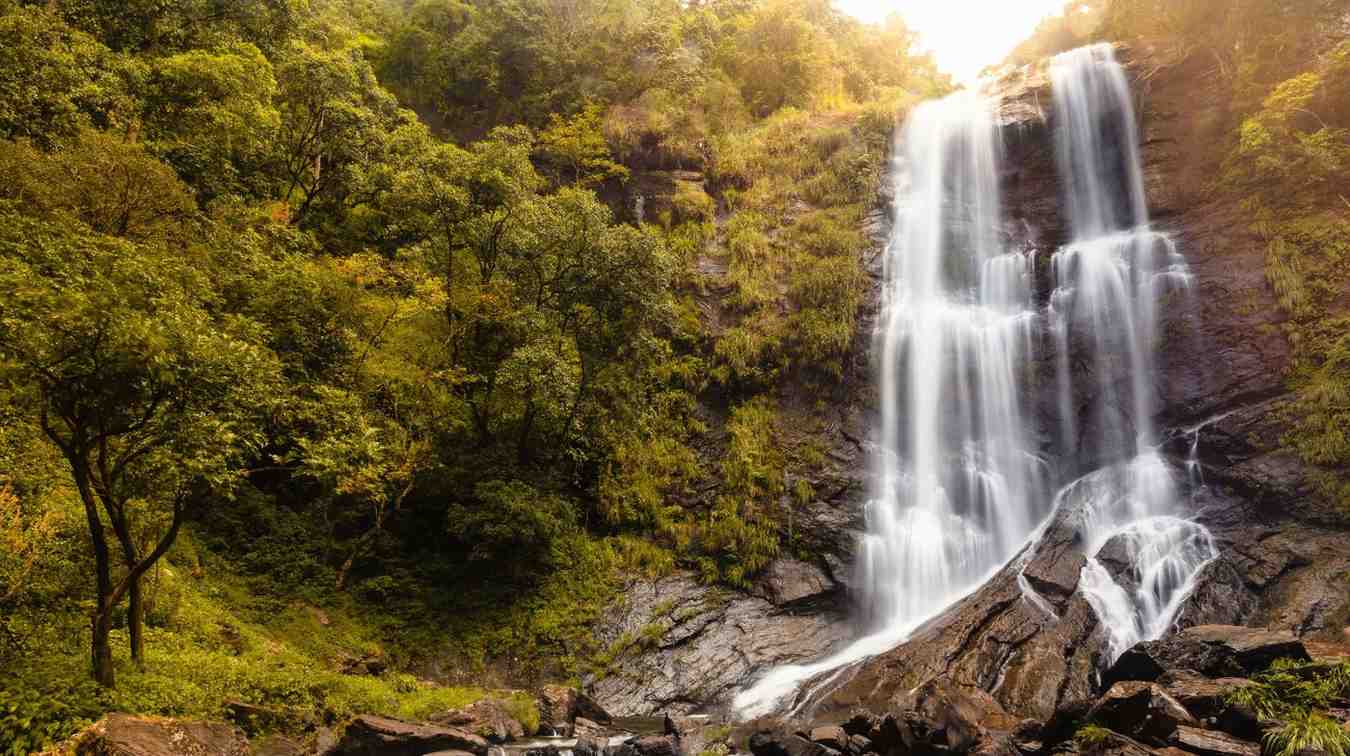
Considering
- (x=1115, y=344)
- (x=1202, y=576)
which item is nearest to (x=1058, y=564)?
(x=1202, y=576)

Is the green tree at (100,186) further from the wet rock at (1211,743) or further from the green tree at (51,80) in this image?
the wet rock at (1211,743)

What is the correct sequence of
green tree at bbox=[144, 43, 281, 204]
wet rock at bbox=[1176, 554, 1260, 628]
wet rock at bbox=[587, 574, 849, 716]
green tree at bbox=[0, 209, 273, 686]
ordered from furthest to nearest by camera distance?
green tree at bbox=[144, 43, 281, 204], wet rock at bbox=[587, 574, 849, 716], wet rock at bbox=[1176, 554, 1260, 628], green tree at bbox=[0, 209, 273, 686]

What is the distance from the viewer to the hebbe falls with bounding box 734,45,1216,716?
15602 mm

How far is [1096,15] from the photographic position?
34.3 meters

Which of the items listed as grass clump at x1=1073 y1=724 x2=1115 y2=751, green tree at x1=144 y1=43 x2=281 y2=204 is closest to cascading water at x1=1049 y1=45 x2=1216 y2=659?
grass clump at x1=1073 y1=724 x2=1115 y2=751

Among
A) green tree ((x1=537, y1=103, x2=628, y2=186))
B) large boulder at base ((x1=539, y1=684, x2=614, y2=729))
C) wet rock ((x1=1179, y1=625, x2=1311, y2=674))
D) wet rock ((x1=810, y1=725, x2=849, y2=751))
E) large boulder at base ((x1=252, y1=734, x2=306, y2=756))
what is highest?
green tree ((x1=537, y1=103, x2=628, y2=186))

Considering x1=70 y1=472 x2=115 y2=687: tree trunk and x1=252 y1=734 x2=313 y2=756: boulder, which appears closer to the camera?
x1=70 y1=472 x2=115 y2=687: tree trunk

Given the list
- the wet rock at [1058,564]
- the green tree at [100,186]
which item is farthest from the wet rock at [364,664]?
the wet rock at [1058,564]

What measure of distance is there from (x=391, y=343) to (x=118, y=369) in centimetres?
1087

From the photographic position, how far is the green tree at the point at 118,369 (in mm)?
6648

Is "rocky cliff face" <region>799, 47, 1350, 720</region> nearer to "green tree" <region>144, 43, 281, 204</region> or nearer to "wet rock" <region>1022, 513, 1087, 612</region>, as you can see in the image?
"wet rock" <region>1022, 513, 1087, 612</region>

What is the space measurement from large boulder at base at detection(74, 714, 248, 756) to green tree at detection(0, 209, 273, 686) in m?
1.09

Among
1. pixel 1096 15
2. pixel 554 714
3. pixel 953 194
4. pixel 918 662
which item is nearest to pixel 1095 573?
pixel 918 662

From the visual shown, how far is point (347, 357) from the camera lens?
16.0m
